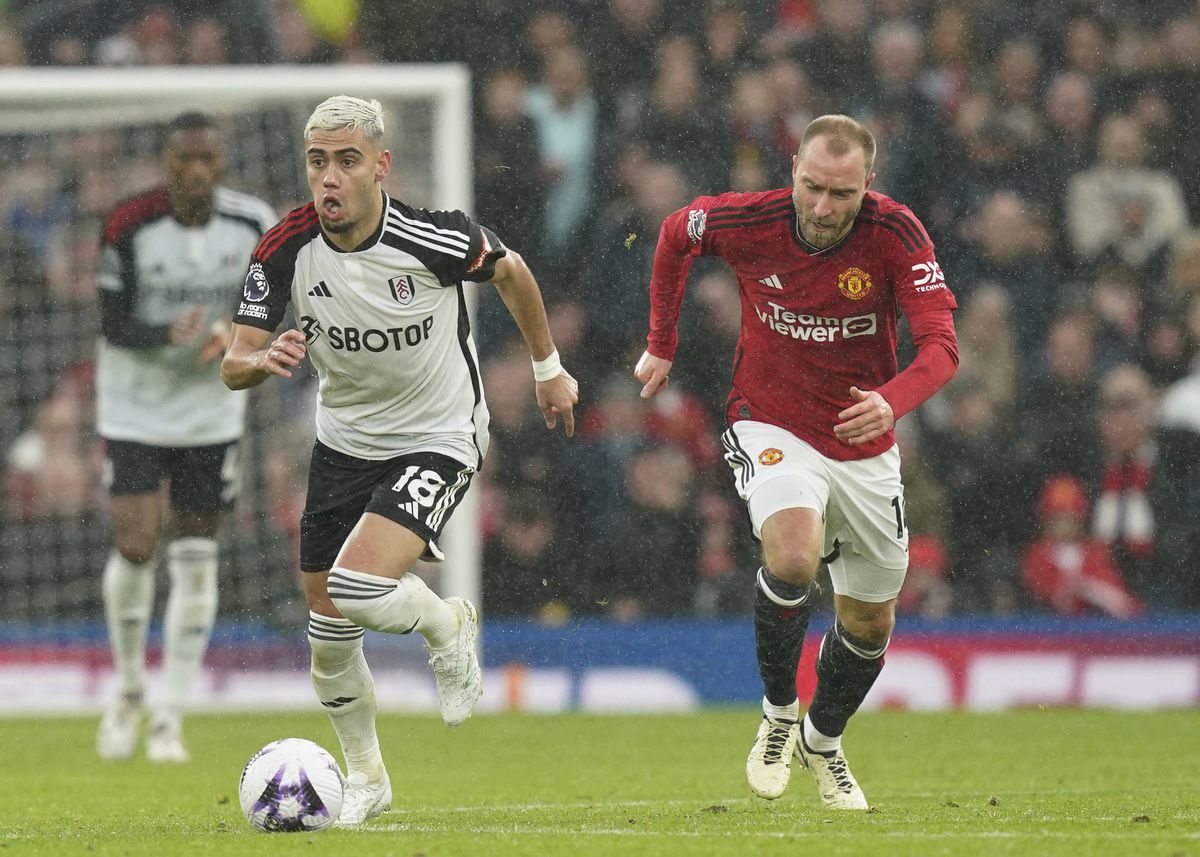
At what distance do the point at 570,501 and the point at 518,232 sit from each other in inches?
70.1

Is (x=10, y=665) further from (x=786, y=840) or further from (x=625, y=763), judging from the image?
(x=786, y=840)

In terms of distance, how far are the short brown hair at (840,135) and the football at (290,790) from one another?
2.47 metres

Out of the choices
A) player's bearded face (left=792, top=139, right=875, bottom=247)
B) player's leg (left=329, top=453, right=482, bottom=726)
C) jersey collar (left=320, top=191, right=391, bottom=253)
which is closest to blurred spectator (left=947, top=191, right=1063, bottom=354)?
player's bearded face (left=792, top=139, right=875, bottom=247)

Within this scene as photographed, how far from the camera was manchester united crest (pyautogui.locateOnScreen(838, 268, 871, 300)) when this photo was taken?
6.49 m

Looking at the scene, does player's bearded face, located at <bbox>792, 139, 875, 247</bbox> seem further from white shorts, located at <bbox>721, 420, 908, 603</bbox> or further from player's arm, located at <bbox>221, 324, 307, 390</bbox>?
player's arm, located at <bbox>221, 324, 307, 390</bbox>

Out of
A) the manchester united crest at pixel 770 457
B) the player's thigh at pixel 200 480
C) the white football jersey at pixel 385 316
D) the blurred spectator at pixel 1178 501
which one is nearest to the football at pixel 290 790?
the white football jersey at pixel 385 316

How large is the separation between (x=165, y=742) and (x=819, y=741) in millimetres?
3621

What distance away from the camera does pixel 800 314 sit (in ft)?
21.7

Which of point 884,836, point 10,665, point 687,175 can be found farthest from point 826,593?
point 884,836

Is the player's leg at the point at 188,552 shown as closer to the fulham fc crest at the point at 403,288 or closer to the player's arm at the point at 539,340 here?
the player's arm at the point at 539,340

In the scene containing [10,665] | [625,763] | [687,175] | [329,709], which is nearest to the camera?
[329,709]

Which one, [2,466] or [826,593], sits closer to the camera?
[2,466]

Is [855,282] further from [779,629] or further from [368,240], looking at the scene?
[368,240]

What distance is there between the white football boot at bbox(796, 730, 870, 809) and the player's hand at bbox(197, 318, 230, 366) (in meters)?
3.65
